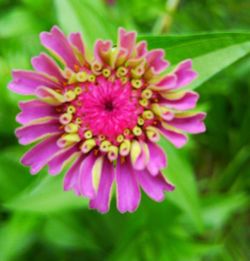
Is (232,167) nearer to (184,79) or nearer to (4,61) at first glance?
(4,61)

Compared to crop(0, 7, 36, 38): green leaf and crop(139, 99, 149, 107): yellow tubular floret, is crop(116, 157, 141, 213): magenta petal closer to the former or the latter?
crop(139, 99, 149, 107): yellow tubular floret

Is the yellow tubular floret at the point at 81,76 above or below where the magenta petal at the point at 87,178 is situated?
above

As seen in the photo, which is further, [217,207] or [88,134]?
[217,207]

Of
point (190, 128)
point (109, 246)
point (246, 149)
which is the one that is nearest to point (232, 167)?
point (246, 149)

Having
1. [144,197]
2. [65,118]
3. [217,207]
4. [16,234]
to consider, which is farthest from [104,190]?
[217,207]

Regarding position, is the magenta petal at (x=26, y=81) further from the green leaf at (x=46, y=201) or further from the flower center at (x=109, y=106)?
the green leaf at (x=46, y=201)

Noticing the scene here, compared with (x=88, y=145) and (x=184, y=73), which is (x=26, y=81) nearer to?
(x=88, y=145)

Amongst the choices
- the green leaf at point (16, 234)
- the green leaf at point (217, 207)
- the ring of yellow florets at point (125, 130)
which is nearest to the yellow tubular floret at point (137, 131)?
the ring of yellow florets at point (125, 130)
